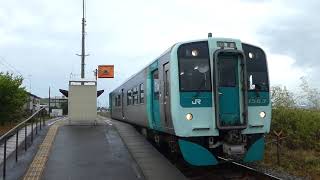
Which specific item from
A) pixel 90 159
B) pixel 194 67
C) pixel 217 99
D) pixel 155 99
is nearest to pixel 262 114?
pixel 217 99

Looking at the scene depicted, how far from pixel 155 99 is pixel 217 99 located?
11.0 ft

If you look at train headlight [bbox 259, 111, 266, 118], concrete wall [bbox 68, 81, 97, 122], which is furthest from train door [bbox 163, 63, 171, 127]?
concrete wall [bbox 68, 81, 97, 122]

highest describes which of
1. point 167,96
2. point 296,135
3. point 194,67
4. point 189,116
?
point 194,67

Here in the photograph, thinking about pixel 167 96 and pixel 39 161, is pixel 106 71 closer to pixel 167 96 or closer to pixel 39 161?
pixel 39 161

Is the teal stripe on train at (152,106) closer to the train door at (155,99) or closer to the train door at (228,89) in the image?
the train door at (155,99)

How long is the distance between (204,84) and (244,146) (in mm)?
1668

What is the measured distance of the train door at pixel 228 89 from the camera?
443 inches

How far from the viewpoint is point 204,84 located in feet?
37.1

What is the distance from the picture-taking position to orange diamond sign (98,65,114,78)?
64188 millimetres

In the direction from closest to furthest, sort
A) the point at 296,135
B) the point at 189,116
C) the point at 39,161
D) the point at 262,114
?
the point at 189,116, the point at 262,114, the point at 39,161, the point at 296,135

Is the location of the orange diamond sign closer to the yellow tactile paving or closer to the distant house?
the distant house

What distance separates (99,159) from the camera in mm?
13406

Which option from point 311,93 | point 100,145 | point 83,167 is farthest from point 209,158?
point 311,93

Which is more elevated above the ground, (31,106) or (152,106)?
(31,106)
